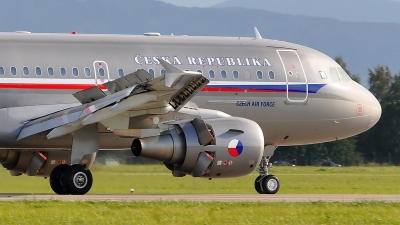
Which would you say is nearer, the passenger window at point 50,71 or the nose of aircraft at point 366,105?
the passenger window at point 50,71

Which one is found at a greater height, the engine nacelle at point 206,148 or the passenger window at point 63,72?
the passenger window at point 63,72

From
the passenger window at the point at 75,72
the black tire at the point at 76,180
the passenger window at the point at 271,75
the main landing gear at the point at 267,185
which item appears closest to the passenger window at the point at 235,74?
the passenger window at the point at 271,75

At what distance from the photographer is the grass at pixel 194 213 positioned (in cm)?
1655

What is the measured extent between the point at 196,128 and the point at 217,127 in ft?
1.90

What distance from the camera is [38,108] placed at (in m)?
23.9

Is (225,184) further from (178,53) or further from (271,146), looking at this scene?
(178,53)

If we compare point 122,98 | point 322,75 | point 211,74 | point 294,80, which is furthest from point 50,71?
point 322,75

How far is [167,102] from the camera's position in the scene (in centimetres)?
2284

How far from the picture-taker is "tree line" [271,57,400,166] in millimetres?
57562

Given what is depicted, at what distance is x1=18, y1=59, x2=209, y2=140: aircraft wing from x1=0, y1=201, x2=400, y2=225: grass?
3.07 metres

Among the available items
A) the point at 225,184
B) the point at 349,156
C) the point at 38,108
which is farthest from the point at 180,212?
the point at 349,156

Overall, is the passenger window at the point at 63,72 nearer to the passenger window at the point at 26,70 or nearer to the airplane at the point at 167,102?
the airplane at the point at 167,102

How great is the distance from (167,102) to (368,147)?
43.4 m

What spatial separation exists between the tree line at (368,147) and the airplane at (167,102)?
28.2 metres
